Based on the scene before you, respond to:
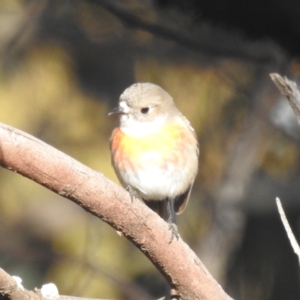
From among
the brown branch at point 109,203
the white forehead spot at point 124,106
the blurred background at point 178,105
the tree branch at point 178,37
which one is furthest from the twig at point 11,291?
the tree branch at point 178,37

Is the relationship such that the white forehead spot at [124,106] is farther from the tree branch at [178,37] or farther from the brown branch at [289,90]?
the tree branch at [178,37]

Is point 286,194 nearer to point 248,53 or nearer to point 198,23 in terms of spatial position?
point 248,53

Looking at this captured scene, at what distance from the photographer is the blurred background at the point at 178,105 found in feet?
17.7

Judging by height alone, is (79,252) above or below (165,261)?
above

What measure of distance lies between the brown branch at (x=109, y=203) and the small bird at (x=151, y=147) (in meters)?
0.90

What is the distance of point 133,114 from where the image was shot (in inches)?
137

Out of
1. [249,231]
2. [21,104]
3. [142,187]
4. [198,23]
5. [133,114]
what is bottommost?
[142,187]

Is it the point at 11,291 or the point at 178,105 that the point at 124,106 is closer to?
the point at 11,291

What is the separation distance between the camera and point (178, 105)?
5582 millimetres

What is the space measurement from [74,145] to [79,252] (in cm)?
89

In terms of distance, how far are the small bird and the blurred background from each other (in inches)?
73.4

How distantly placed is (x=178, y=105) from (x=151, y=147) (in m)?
2.27

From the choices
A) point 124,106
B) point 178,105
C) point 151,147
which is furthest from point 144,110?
point 178,105

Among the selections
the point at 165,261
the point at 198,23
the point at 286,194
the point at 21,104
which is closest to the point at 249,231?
the point at 286,194
